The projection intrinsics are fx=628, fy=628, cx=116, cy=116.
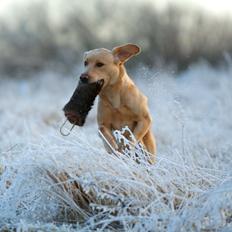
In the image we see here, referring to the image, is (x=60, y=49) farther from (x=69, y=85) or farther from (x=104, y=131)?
(x=104, y=131)

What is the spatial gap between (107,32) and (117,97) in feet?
57.2

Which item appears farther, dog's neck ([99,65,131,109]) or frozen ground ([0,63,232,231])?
dog's neck ([99,65,131,109])

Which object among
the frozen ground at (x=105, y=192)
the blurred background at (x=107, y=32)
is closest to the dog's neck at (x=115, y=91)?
the frozen ground at (x=105, y=192)

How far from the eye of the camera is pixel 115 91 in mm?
4941

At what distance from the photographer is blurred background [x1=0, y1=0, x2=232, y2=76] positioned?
20031 mm

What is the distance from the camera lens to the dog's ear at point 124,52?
4.96m

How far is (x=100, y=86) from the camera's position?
484 centimetres

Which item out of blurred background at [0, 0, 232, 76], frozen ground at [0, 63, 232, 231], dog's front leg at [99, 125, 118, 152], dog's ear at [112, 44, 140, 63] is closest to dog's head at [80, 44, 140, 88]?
dog's ear at [112, 44, 140, 63]

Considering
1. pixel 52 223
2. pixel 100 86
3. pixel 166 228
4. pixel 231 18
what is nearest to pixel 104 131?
pixel 100 86

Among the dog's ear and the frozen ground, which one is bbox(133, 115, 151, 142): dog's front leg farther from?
the dog's ear

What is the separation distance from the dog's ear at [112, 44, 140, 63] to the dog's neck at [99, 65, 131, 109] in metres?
0.09

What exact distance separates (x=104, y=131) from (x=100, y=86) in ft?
1.27

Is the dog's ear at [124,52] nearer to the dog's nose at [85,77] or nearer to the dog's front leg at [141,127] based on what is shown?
the dog's nose at [85,77]

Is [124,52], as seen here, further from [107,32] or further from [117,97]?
[107,32]
